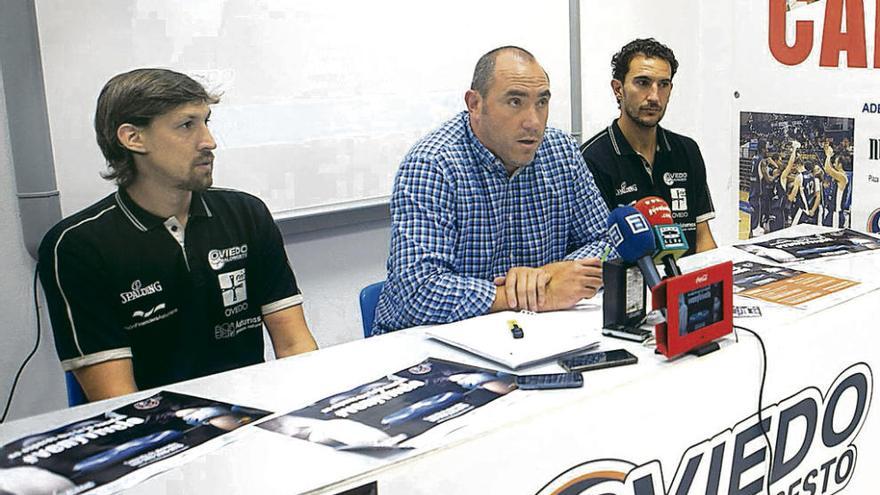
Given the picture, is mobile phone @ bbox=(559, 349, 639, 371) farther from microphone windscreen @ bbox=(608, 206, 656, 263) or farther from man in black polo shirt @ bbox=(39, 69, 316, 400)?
man in black polo shirt @ bbox=(39, 69, 316, 400)

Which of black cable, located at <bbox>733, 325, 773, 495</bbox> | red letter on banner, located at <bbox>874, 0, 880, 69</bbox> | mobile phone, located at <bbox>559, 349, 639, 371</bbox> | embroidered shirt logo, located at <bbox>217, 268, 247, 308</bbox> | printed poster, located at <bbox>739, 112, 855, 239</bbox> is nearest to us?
mobile phone, located at <bbox>559, 349, 639, 371</bbox>

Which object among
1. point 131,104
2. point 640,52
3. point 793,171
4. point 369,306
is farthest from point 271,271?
point 793,171

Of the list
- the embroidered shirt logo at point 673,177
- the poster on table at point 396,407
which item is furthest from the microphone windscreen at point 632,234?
the embroidered shirt logo at point 673,177

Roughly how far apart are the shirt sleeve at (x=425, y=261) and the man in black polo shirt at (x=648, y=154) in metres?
0.87

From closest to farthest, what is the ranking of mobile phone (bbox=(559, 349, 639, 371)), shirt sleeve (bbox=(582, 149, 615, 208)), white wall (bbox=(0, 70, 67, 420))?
mobile phone (bbox=(559, 349, 639, 371)), white wall (bbox=(0, 70, 67, 420)), shirt sleeve (bbox=(582, 149, 615, 208))

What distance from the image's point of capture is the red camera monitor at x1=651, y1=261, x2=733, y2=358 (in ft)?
5.00

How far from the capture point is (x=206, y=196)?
215 cm

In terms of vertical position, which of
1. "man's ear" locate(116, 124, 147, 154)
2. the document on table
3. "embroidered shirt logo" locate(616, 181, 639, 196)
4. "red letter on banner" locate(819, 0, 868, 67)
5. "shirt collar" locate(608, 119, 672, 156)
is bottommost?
the document on table

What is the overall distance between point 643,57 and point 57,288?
209cm

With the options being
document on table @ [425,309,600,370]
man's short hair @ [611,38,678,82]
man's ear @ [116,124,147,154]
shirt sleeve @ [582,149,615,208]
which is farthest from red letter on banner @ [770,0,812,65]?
man's ear @ [116,124,147,154]

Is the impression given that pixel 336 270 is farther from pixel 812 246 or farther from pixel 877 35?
pixel 877 35

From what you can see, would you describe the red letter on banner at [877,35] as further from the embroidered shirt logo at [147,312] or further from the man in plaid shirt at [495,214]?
the embroidered shirt logo at [147,312]

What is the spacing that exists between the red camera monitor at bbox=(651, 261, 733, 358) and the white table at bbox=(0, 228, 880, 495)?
0.11ft

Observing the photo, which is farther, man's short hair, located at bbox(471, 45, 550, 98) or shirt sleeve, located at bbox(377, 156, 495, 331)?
man's short hair, located at bbox(471, 45, 550, 98)
